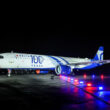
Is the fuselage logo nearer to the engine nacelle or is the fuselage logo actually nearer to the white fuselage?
the white fuselage

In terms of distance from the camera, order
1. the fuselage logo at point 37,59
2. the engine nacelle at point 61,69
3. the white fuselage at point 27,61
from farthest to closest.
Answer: the fuselage logo at point 37,59
the engine nacelle at point 61,69
the white fuselage at point 27,61

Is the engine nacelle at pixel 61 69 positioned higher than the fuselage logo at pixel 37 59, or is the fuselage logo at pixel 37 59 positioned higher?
the fuselage logo at pixel 37 59

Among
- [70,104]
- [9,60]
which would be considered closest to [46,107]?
[70,104]

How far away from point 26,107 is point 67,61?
29731 millimetres

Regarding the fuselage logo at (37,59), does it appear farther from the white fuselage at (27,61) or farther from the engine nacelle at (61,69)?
the engine nacelle at (61,69)

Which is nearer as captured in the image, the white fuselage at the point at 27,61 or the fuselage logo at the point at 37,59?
the white fuselage at the point at 27,61

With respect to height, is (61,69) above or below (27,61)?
below

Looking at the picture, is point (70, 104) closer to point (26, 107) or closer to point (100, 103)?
point (100, 103)

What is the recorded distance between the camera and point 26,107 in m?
8.04

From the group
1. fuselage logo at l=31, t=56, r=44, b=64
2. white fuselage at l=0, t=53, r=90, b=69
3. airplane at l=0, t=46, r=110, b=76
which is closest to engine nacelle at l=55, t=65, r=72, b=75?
airplane at l=0, t=46, r=110, b=76

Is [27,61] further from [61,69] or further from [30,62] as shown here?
[61,69]

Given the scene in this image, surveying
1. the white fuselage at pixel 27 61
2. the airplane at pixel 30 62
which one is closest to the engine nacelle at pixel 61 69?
the airplane at pixel 30 62

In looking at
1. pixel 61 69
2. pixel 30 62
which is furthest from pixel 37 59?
pixel 61 69

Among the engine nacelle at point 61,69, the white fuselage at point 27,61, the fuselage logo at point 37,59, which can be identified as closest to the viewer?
the white fuselage at point 27,61
